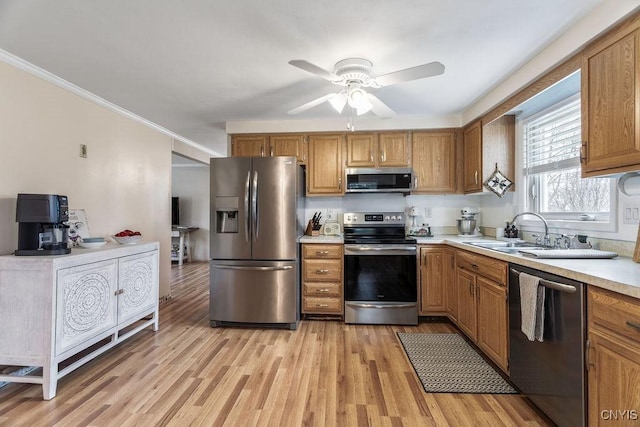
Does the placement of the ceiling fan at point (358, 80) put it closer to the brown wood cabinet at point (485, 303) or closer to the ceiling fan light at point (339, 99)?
the ceiling fan light at point (339, 99)

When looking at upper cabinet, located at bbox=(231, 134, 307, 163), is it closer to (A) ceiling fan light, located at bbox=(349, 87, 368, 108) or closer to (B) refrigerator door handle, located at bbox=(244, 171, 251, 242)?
(B) refrigerator door handle, located at bbox=(244, 171, 251, 242)

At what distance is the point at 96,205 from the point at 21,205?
Result: 986mm

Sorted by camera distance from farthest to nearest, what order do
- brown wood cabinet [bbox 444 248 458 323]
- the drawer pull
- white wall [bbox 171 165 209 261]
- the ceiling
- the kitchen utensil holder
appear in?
1. white wall [bbox 171 165 209 261]
2. the kitchen utensil holder
3. brown wood cabinet [bbox 444 248 458 323]
4. the ceiling
5. the drawer pull

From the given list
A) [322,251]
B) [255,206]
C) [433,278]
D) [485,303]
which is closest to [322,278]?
[322,251]

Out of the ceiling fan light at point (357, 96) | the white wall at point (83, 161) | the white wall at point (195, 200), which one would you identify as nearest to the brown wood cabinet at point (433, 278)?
the ceiling fan light at point (357, 96)

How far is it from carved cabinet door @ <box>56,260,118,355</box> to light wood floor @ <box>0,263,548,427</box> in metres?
0.33

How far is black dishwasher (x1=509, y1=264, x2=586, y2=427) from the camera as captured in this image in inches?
56.9

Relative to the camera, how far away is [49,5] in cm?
173

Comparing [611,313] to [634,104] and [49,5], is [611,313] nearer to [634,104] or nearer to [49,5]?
[634,104]

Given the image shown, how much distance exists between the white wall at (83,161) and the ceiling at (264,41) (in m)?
0.25

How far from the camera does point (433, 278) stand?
128 inches

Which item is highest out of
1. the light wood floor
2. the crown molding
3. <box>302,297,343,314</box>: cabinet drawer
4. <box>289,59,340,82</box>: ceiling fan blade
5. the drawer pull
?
the crown molding

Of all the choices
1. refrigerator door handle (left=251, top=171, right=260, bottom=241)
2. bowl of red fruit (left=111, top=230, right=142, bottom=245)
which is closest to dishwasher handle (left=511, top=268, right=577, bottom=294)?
refrigerator door handle (left=251, top=171, right=260, bottom=241)

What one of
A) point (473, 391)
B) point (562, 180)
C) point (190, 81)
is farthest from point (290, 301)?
point (562, 180)
